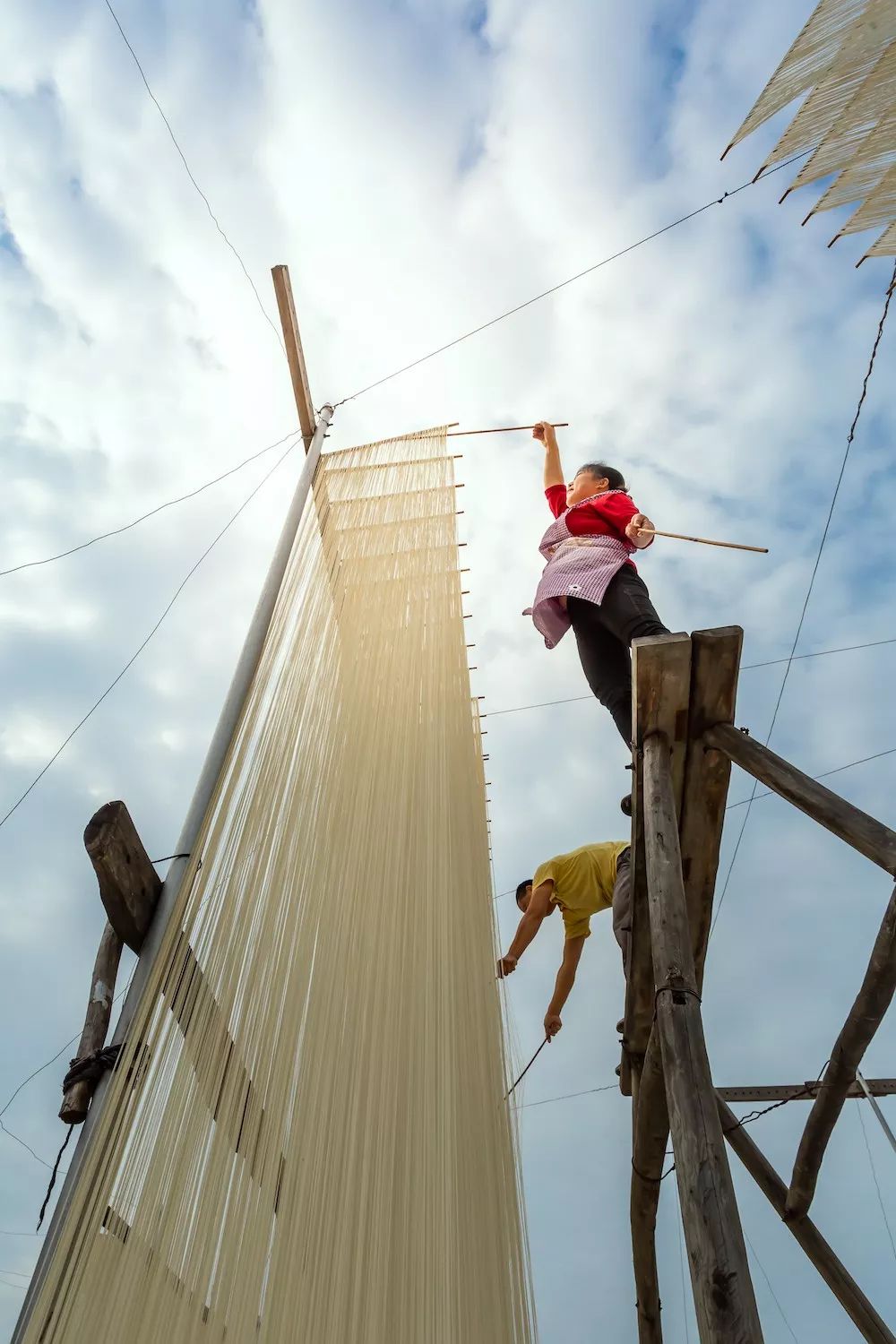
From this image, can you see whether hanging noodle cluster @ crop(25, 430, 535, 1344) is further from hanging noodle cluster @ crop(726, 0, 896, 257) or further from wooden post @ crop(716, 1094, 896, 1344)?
hanging noodle cluster @ crop(726, 0, 896, 257)

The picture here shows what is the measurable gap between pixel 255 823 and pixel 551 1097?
11.7ft

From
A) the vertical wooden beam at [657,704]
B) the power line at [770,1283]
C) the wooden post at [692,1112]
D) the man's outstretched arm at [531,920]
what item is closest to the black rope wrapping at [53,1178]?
the wooden post at [692,1112]

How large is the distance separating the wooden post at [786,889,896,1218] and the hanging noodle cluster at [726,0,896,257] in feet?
4.64

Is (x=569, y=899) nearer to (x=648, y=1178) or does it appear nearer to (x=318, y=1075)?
(x=648, y=1178)

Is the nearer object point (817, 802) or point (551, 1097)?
point (817, 802)

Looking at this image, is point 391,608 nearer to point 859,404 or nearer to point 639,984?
point 639,984

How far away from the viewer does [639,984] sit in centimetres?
187

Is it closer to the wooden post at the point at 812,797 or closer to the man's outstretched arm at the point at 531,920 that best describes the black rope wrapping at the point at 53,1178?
the wooden post at the point at 812,797

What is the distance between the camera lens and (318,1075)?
104 centimetres

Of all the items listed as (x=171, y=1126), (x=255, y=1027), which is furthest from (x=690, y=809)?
(x=171, y=1126)

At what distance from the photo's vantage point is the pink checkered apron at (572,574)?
6.21 feet

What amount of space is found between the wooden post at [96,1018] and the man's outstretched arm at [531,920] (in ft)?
4.48

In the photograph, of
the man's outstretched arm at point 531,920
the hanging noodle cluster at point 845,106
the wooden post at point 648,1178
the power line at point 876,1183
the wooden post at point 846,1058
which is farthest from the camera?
the power line at point 876,1183

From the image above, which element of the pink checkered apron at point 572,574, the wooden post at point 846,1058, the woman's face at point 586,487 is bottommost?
the wooden post at point 846,1058
